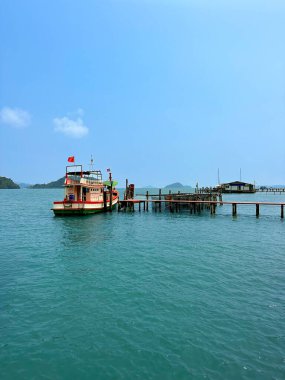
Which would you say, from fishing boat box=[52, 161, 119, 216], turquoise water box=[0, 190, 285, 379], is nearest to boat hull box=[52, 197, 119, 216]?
fishing boat box=[52, 161, 119, 216]

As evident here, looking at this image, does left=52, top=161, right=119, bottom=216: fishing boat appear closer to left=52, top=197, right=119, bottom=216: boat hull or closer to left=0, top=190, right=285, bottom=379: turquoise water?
left=52, top=197, right=119, bottom=216: boat hull

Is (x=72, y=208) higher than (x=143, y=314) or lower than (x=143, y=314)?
higher

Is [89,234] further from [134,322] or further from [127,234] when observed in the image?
[134,322]

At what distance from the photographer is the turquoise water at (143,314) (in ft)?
24.0

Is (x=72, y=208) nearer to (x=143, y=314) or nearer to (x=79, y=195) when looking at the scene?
(x=79, y=195)

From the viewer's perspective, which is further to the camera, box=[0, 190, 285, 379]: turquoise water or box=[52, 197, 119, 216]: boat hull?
box=[52, 197, 119, 216]: boat hull

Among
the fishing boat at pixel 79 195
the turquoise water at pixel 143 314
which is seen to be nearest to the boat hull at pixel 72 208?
the fishing boat at pixel 79 195

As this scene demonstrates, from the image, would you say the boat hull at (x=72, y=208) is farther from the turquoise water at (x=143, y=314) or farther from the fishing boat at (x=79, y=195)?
the turquoise water at (x=143, y=314)

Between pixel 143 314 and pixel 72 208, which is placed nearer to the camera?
pixel 143 314

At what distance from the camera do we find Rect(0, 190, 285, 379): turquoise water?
24.0 ft

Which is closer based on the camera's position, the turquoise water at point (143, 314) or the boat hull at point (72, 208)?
the turquoise water at point (143, 314)

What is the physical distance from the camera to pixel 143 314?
9.98 metres

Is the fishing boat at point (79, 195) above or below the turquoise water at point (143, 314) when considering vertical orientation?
above

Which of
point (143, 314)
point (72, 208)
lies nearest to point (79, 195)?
point (72, 208)
